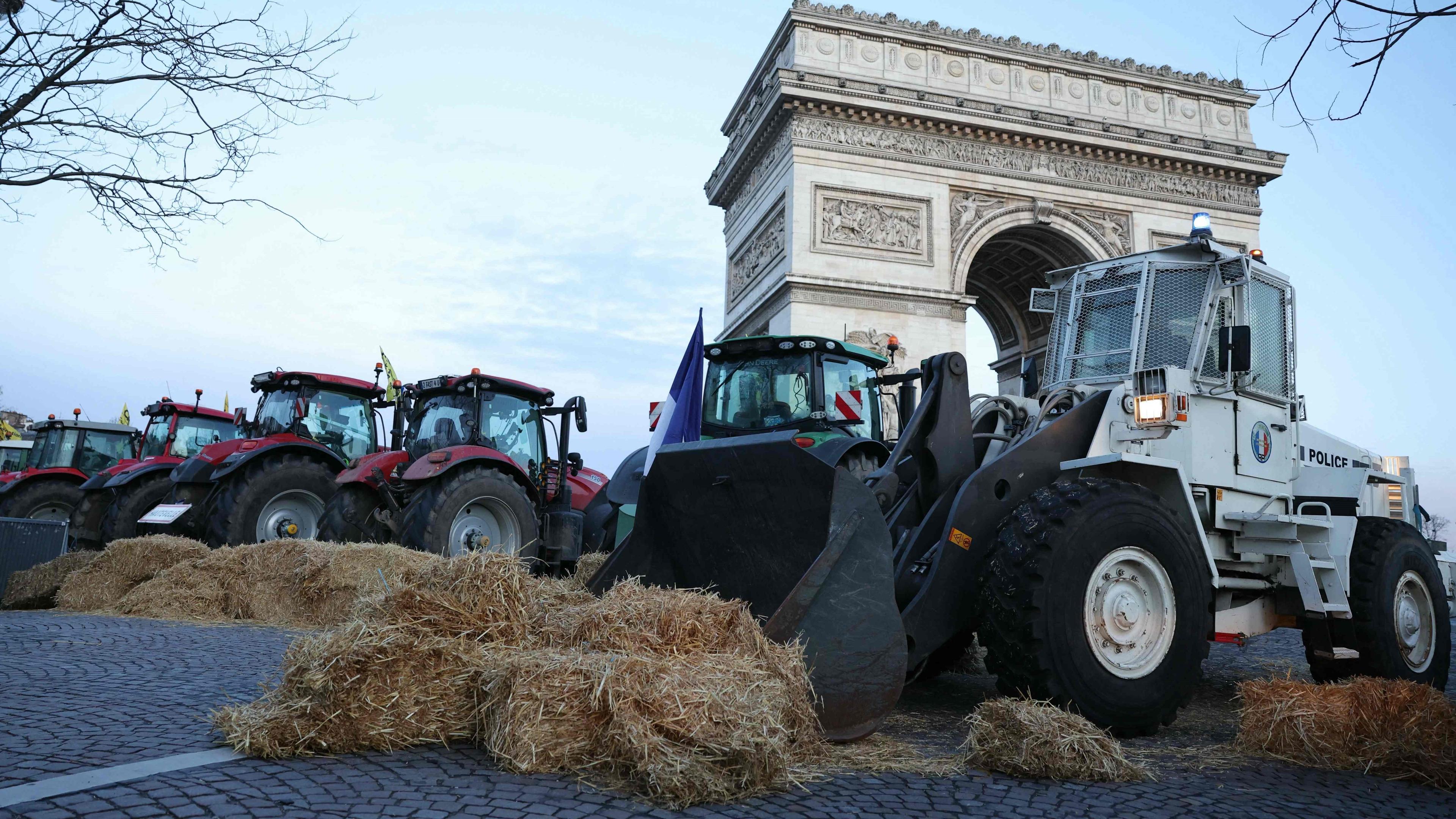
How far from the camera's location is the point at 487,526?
860cm

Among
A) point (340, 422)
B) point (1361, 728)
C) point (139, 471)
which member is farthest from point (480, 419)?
point (1361, 728)

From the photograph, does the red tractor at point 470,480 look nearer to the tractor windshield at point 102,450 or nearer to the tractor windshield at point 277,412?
the tractor windshield at point 277,412

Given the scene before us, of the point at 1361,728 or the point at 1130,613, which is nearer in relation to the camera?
the point at 1361,728

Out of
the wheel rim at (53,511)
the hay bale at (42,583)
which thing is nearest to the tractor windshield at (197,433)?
the wheel rim at (53,511)

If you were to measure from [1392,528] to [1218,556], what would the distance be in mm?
1273

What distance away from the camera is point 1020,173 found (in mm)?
23609

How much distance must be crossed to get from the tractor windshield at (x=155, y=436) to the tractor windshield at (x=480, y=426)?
5.74 m

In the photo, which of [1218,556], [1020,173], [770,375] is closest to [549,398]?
[770,375]

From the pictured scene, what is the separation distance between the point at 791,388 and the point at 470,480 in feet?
9.39

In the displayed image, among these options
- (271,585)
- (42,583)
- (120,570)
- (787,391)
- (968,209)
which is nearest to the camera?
(271,585)

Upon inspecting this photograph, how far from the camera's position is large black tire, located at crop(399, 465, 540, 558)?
316 inches

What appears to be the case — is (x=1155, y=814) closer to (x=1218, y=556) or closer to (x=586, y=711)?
(x=586, y=711)

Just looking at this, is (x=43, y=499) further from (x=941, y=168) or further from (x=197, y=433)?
(x=941, y=168)

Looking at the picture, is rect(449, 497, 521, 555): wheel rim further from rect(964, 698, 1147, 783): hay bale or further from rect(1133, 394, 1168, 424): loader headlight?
rect(964, 698, 1147, 783): hay bale
